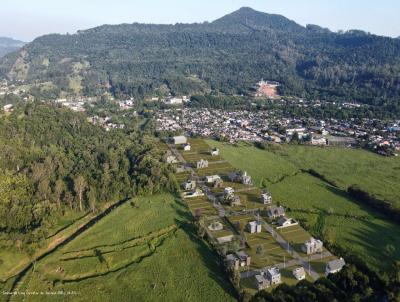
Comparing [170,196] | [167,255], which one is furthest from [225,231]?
[170,196]

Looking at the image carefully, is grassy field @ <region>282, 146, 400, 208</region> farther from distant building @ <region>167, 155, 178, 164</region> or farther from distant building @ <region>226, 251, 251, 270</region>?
distant building @ <region>226, 251, 251, 270</region>

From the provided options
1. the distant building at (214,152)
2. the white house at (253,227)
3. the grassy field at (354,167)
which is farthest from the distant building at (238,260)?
the distant building at (214,152)

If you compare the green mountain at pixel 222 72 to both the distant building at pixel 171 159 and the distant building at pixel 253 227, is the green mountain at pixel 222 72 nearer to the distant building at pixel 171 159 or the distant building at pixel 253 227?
the distant building at pixel 171 159

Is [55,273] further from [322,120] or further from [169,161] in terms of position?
[322,120]

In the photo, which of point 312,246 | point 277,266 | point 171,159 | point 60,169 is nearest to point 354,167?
point 171,159

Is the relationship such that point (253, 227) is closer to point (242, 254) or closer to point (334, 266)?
point (242, 254)
